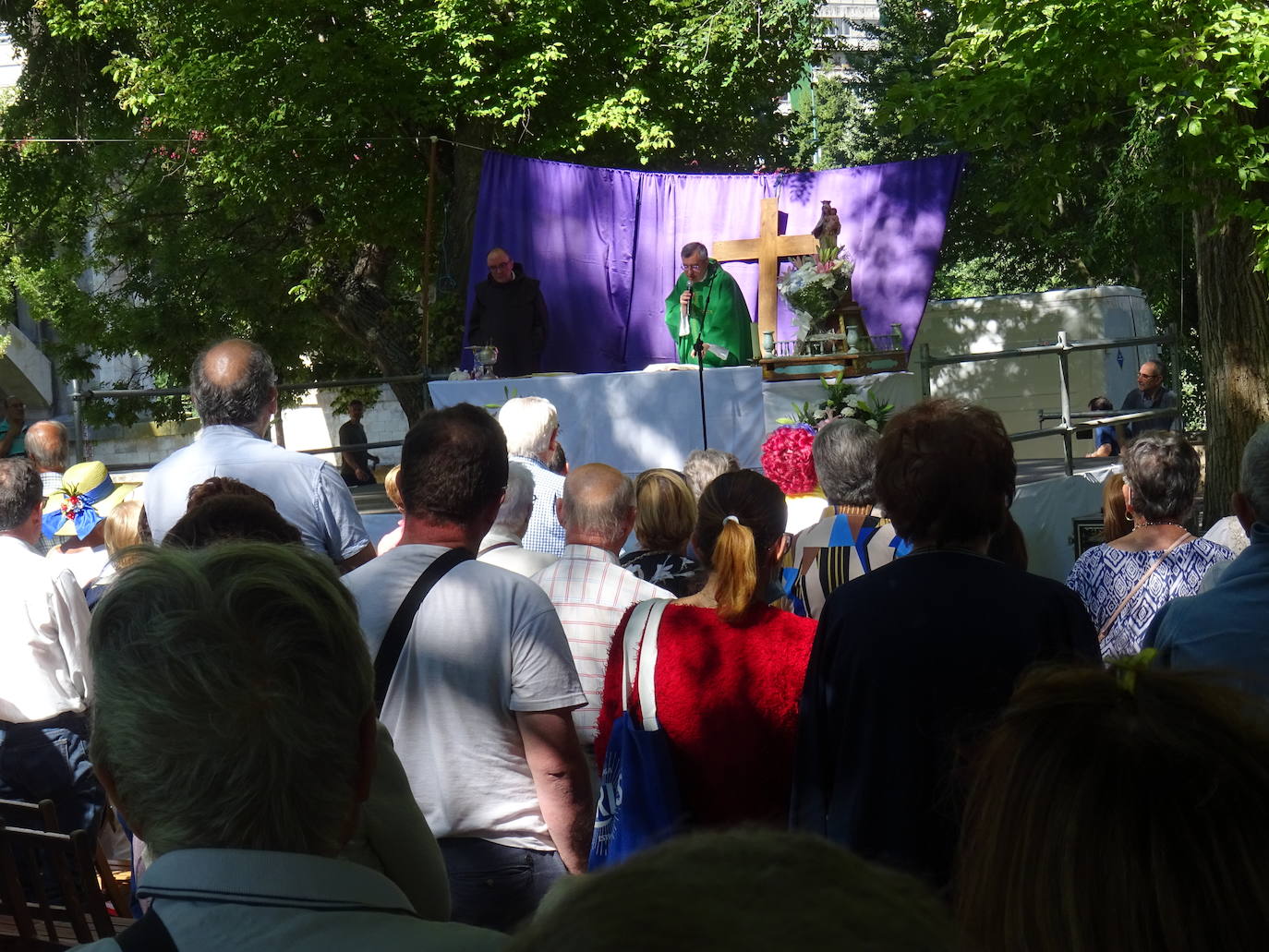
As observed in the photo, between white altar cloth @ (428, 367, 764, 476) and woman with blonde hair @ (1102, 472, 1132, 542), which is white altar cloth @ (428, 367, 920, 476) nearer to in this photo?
white altar cloth @ (428, 367, 764, 476)

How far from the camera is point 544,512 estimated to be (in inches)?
183

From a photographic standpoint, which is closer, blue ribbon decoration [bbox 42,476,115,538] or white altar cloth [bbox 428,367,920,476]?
blue ribbon decoration [bbox 42,476,115,538]

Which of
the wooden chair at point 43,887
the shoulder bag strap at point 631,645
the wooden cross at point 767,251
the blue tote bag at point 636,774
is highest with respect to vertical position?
the wooden cross at point 767,251

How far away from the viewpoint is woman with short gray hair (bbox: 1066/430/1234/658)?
3410 millimetres

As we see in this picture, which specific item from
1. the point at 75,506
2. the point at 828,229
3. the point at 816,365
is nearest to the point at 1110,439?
the point at 828,229

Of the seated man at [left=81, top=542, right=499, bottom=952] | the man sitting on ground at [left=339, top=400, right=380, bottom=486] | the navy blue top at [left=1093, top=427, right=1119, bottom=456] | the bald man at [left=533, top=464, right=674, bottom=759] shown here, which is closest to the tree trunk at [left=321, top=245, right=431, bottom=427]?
the man sitting on ground at [left=339, top=400, right=380, bottom=486]

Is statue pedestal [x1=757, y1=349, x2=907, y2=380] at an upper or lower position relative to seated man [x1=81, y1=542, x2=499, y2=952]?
upper

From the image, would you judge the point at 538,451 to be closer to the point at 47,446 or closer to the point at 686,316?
the point at 47,446

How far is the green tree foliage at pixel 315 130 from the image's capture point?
14.2m

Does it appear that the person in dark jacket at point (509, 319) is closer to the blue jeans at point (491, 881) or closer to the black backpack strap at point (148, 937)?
the blue jeans at point (491, 881)

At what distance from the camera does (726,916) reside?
2.15 feet

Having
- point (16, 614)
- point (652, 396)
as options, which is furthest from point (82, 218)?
point (16, 614)

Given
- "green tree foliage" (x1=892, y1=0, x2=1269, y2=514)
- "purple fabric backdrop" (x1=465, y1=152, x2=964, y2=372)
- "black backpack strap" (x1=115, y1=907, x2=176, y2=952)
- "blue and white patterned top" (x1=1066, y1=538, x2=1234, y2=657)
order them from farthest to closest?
1. "purple fabric backdrop" (x1=465, y1=152, x2=964, y2=372)
2. "green tree foliage" (x1=892, y1=0, x2=1269, y2=514)
3. "blue and white patterned top" (x1=1066, y1=538, x2=1234, y2=657)
4. "black backpack strap" (x1=115, y1=907, x2=176, y2=952)

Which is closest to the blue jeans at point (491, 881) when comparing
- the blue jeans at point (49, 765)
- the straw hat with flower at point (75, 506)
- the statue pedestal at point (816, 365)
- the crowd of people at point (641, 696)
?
the crowd of people at point (641, 696)
